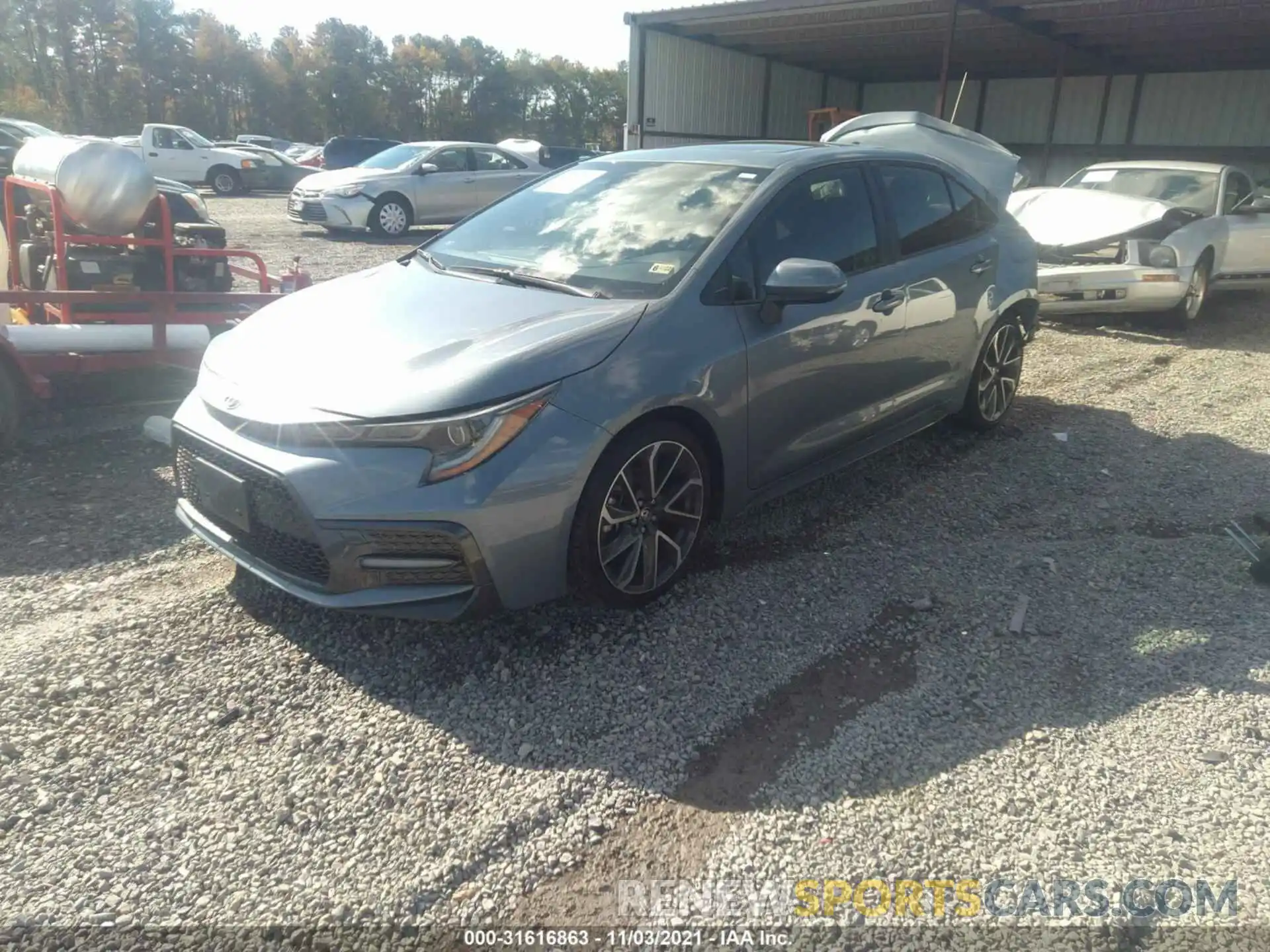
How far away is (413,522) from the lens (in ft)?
9.28

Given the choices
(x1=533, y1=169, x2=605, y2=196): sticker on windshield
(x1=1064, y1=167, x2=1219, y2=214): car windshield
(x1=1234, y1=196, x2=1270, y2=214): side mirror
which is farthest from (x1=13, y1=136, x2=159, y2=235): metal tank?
(x1=1234, y1=196, x2=1270, y2=214): side mirror

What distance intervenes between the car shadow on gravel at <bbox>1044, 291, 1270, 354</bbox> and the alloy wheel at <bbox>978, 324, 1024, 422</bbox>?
12.0ft

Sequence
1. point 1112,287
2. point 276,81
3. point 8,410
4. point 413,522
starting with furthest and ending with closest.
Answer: point 276,81 → point 1112,287 → point 8,410 → point 413,522

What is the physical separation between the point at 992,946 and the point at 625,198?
3095 mm

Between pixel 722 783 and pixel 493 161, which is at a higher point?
pixel 493 161

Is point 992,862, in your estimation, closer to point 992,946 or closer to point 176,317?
point 992,946

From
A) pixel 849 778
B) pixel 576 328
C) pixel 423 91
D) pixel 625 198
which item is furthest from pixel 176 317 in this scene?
pixel 423 91

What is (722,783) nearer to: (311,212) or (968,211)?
(968,211)

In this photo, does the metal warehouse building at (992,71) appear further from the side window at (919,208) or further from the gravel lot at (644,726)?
the gravel lot at (644,726)

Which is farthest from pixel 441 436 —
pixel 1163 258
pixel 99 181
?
pixel 1163 258

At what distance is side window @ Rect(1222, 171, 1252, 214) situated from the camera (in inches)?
373

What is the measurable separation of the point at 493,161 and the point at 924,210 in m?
12.4

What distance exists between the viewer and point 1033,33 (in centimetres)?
1614

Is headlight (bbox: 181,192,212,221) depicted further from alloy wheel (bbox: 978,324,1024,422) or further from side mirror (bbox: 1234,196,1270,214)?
side mirror (bbox: 1234,196,1270,214)
